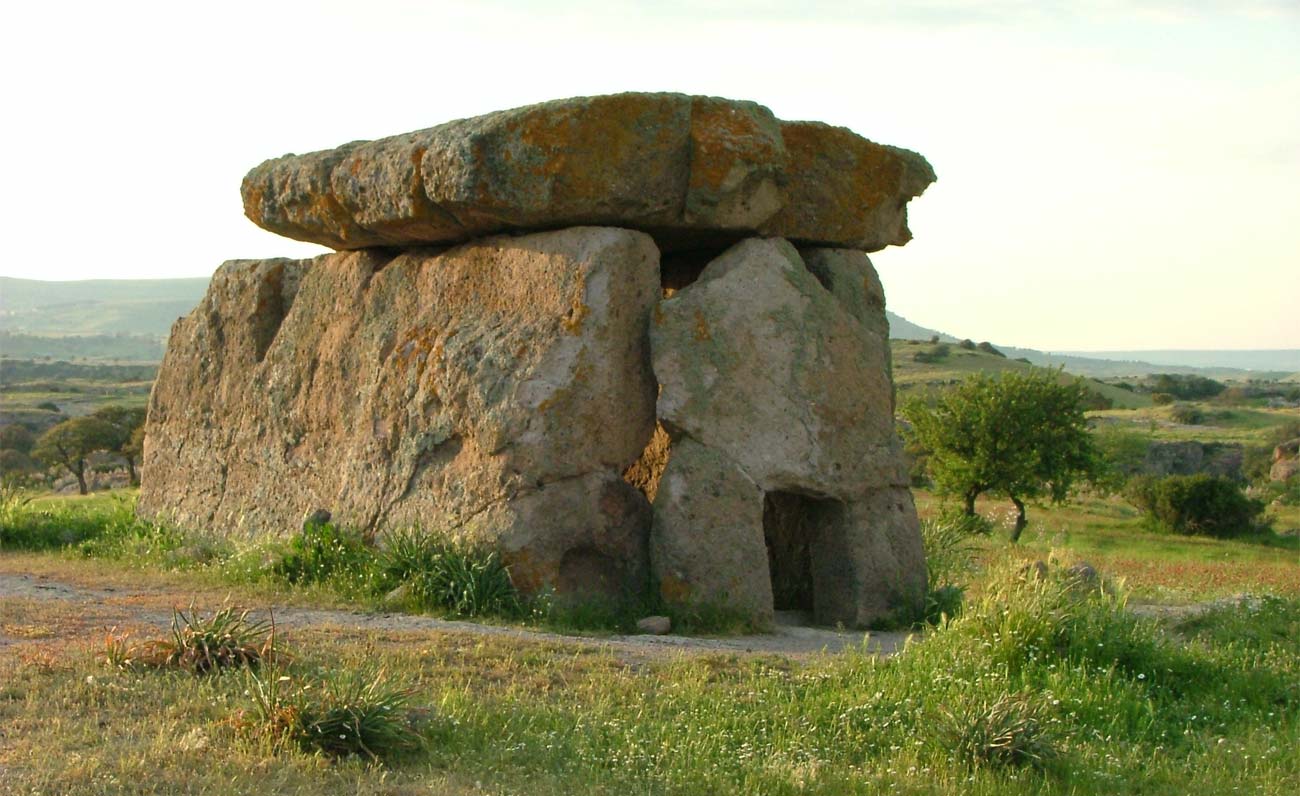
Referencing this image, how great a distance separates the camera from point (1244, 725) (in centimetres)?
803

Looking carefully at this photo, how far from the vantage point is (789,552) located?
12.5 m

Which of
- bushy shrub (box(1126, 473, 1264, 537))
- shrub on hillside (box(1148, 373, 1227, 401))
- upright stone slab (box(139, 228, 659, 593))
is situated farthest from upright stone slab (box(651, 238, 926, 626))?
shrub on hillside (box(1148, 373, 1227, 401))

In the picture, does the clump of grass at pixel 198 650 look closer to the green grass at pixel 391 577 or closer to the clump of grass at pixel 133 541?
the green grass at pixel 391 577

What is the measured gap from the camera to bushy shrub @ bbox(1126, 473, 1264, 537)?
28.7 metres

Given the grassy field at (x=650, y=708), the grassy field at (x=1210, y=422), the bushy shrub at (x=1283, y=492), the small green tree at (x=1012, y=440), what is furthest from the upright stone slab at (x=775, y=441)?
the grassy field at (x=1210, y=422)

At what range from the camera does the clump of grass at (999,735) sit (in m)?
6.81

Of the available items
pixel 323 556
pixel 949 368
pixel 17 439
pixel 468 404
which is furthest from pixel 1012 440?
pixel 949 368

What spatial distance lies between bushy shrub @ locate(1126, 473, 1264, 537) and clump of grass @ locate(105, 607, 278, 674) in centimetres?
2496

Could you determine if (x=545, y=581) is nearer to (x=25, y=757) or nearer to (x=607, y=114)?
(x=607, y=114)

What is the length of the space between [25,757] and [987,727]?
179 inches

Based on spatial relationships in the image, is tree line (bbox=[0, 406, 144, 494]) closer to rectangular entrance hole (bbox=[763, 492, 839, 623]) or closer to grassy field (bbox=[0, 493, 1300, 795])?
rectangular entrance hole (bbox=[763, 492, 839, 623])

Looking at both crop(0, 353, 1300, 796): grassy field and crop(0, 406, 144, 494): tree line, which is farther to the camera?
crop(0, 406, 144, 494): tree line

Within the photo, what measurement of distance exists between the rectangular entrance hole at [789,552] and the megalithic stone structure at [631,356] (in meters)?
0.02

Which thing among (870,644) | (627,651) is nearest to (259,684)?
(627,651)
